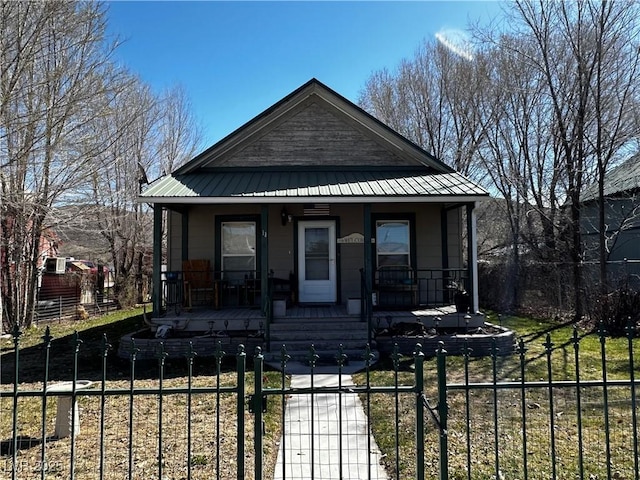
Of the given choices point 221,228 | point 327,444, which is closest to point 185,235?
point 221,228

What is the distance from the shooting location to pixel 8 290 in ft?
41.7

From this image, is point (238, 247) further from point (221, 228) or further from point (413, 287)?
point (413, 287)

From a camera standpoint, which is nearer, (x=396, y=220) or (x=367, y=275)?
(x=367, y=275)

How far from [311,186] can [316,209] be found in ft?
3.98

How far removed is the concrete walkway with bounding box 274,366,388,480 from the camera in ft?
11.9

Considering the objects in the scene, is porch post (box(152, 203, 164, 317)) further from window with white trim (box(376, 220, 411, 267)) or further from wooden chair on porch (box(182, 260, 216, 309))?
window with white trim (box(376, 220, 411, 267))

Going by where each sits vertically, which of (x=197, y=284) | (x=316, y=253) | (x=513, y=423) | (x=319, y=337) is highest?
(x=316, y=253)

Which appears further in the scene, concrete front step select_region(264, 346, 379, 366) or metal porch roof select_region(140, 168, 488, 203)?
metal porch roof select_region(140, 168, 488, 203)

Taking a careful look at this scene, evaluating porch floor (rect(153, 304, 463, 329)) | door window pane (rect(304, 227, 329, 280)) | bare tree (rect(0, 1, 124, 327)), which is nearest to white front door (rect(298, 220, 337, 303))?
door window pane (rect(304, 227, 329, 280))

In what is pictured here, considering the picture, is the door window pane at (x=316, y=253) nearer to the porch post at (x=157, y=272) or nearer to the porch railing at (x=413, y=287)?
the porch railing at (x=413, y=287)

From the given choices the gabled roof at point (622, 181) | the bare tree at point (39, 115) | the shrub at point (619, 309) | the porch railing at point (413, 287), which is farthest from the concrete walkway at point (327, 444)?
the gabled roof at point (622, 181)

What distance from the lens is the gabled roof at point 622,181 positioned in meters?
14.0

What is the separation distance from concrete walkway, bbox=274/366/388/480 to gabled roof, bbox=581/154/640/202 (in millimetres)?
12841

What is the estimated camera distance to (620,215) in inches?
639
